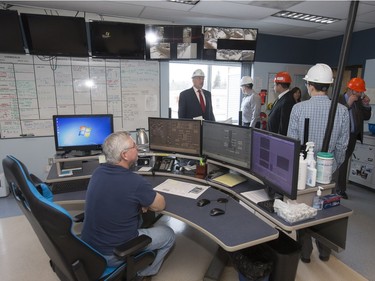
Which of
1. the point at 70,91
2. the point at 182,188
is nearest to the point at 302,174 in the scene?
the point at 182,188

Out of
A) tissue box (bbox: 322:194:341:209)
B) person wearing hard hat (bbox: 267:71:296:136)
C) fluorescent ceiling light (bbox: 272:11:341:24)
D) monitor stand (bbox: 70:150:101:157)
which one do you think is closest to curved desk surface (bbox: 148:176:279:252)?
tissue box (bbox: 322:194:341:209)

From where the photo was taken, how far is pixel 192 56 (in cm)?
410

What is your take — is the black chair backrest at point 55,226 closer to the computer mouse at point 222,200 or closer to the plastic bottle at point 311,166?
the computer mouse at point 222,200

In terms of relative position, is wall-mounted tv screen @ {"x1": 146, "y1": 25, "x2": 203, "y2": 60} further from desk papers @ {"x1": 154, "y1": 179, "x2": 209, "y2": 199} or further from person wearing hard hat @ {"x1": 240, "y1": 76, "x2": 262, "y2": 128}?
desk papers @ {"x1": 154, "y1": 179, "x2": 209, "y2": 199}

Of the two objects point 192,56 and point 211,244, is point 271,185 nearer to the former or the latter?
point 211,244

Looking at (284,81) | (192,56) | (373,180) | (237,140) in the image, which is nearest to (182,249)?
(237,140)

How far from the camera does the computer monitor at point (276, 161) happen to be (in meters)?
1.55

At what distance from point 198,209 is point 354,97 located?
2929mm

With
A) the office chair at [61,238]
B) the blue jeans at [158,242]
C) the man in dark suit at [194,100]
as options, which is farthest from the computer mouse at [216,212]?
the man in dark suit at [194,100]

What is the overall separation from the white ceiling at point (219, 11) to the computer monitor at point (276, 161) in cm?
221

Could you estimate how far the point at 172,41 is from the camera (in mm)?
3979

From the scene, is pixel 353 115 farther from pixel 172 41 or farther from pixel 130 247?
pixel 130 247

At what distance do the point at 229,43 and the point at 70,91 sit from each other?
102 inches

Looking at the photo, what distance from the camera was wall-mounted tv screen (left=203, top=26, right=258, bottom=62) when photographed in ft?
13.4
